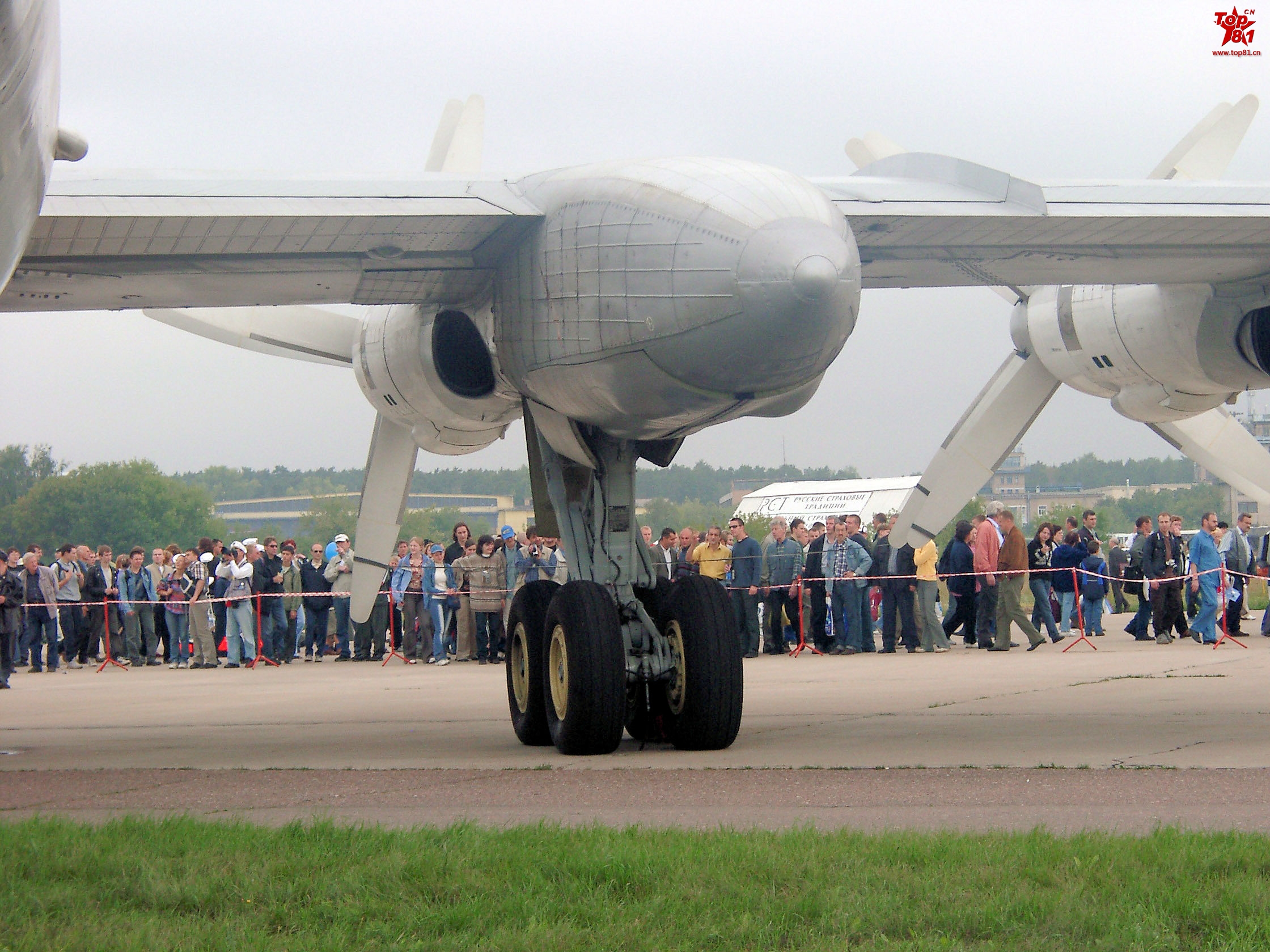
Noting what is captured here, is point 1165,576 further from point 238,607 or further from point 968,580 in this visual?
point 238,607

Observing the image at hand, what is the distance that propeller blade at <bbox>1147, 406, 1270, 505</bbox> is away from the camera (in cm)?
1115

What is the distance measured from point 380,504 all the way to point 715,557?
858 cm

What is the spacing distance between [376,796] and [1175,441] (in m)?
7.82

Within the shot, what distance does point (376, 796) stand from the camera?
22.2 ft

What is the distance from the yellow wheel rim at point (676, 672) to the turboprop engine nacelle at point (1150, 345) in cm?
407

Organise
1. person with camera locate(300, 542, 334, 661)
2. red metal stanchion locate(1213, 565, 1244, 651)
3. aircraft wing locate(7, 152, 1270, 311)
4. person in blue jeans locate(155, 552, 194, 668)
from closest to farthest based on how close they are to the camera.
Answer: aircraft wing locate(7, 152, 1270, 311) < red metal stanchion locate(1213, 565, 1244, 651) < person in blue jeans locate(155, 552, 194, 668) < person with camera locate(300, 542, 334, 661)

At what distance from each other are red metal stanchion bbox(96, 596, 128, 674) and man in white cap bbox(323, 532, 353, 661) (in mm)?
3277

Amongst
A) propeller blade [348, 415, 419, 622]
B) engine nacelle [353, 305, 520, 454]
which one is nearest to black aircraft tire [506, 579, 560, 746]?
engine nacelle [353, 305, 520, 454]

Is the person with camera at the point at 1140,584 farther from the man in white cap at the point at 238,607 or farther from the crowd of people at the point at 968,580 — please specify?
the man in white cap at the point at 238,607

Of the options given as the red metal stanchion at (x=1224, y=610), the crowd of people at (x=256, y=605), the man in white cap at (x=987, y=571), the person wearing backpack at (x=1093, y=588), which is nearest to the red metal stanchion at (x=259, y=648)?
the crowd of people at (x=256, y=605)

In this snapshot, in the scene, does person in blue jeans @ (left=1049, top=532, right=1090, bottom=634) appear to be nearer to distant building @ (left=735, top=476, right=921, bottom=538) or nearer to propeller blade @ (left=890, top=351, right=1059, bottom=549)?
propeller blade @ (left=890, top=351, right=1059, bottom=549)

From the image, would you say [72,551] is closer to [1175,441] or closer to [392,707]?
[392,707]

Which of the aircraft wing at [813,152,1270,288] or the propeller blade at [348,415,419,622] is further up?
the aircraft wing at [813,152,1270,288]

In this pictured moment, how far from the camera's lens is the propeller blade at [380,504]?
11117mm
